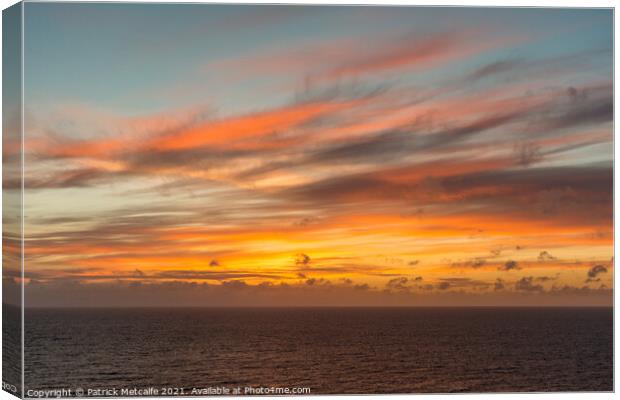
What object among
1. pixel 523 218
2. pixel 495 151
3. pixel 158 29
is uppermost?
pixel 158 29

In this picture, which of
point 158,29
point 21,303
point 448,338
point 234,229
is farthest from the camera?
point 448,338

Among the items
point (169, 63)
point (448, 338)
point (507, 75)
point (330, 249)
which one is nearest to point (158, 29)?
point (169, 63)

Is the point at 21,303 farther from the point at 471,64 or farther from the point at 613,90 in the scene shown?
the point at 613,90

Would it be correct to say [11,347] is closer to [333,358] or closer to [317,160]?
[317,160]

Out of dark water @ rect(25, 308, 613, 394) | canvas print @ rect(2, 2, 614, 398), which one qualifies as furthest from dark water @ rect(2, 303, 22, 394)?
canvas print @ rect(2, 2, 614, 398)

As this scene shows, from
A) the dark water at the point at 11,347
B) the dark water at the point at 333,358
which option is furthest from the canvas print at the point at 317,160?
the dark water at the point at 11,347

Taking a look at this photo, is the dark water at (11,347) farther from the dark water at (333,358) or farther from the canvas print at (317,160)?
the canvas print at (317,160)

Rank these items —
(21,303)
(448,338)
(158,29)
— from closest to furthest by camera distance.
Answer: (21,303) → (158,29) → (448,338)
